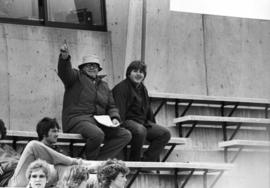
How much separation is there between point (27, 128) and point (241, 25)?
290cm

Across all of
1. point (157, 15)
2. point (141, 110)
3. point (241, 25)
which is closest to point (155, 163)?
point (141, 110)

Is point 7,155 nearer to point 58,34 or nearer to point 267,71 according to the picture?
point 58,34

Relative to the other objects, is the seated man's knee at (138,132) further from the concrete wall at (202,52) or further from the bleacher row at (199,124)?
the concrete wall at (202,52)

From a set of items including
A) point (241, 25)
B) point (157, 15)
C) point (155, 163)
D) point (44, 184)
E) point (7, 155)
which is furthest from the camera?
point (241, 25)

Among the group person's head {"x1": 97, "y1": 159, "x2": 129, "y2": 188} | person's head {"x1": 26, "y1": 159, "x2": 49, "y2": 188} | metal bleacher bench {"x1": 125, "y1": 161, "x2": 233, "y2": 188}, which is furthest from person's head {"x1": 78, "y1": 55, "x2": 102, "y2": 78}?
person's head {"x1": 26, "y1": 159, "x2": 49, "y2": 188}

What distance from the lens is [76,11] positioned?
438 inches

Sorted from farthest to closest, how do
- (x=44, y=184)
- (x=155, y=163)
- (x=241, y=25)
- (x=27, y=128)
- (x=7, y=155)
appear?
(x=241, y=25) → (x=27, y=128) → (x=155, y=163) → (x=7, y=155) → (x=44, y=184)

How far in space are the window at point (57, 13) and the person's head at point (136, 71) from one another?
1028 mm

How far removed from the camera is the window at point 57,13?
1075 cm

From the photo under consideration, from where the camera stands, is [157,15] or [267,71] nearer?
[157,15]

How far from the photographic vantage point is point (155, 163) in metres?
9.87

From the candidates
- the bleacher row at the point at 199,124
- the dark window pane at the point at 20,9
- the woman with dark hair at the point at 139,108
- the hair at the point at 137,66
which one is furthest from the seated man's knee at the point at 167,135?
the dark window pane at the point at 20,9

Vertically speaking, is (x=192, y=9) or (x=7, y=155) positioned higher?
(x=192, y=9)

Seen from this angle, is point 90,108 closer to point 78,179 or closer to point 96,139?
point 96,139
